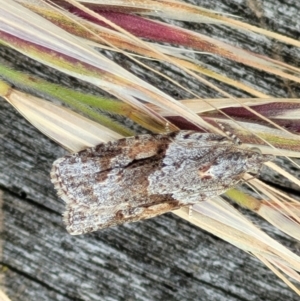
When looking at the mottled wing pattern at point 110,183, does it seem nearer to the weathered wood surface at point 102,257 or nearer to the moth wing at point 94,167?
the moth wing at point 94,167

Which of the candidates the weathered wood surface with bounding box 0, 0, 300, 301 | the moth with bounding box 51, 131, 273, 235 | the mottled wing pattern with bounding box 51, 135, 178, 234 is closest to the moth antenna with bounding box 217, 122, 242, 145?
the moth with bounding box 51, 131, 273, 235

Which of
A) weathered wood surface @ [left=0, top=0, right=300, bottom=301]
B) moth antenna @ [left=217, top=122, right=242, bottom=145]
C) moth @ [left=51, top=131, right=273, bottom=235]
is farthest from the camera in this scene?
weathered wood surface @ [left=0, top=0, right=300, bottom=301]

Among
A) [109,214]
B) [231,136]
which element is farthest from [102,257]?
[231,136]

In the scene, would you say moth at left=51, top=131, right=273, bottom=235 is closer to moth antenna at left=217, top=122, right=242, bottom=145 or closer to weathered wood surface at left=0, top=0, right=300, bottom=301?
moth antenna at left=217, top=122, right=242, bottom=145

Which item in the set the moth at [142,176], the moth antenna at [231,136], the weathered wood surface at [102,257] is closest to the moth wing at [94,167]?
the moth at [142,176]

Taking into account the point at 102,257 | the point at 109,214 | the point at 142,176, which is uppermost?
the point at 142,176

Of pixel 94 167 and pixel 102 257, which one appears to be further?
pixel 102 257

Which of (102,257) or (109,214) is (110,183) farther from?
(102,257)
